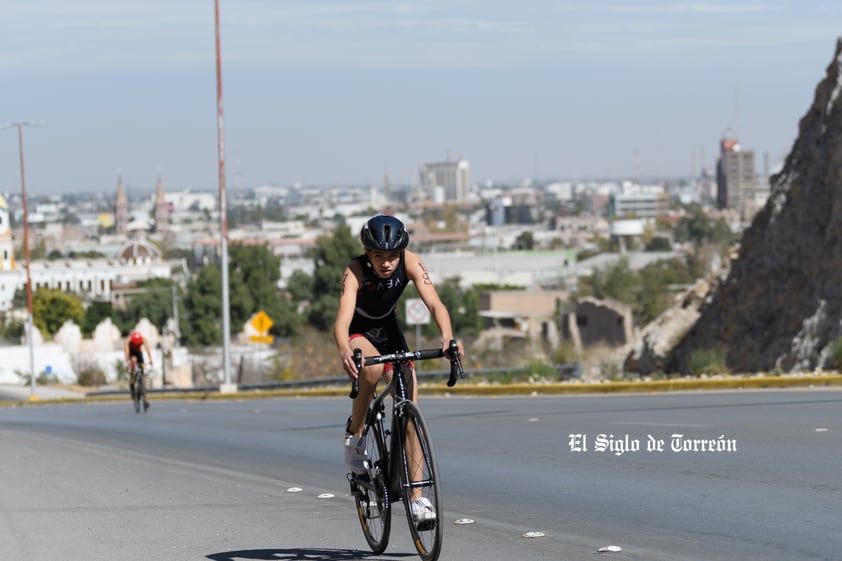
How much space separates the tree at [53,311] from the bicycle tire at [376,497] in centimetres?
11366

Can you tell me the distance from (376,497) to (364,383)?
27.3 inches

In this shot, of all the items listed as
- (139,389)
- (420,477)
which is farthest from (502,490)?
(139,389)

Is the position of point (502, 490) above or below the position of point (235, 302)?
above

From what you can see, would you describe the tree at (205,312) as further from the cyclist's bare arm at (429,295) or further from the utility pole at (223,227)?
the cyclist's bare arm at (429,295)

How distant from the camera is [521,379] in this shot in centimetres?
2941

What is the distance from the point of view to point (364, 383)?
26.4ft

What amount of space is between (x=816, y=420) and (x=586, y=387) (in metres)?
9.76

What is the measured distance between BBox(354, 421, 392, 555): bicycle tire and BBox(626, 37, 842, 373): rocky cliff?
22.0 meters

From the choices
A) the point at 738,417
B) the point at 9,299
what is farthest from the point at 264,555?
the point at 9,299

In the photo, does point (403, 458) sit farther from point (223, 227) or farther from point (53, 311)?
point (53, 311)

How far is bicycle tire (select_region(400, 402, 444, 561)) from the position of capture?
7430 millimetres

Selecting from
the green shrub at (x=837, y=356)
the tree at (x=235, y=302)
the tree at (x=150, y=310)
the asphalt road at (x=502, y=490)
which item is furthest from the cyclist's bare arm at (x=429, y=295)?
the tree at (x=150, y=310)

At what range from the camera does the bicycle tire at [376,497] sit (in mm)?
8109

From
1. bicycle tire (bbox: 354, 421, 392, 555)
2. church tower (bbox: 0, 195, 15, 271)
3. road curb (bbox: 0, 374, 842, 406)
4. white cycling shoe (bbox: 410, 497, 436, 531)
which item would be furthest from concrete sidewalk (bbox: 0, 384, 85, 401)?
white cycling shoe (bbox: 410, 497, 436, 531)
